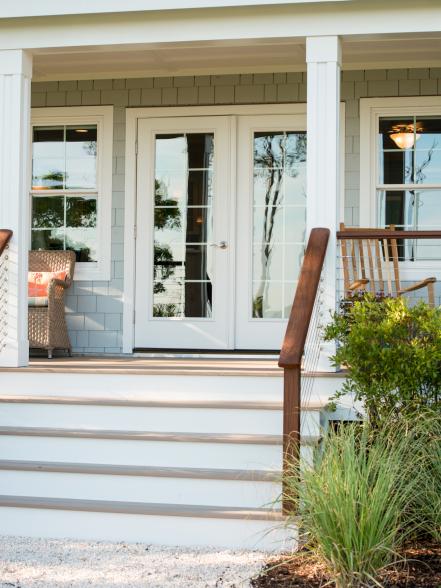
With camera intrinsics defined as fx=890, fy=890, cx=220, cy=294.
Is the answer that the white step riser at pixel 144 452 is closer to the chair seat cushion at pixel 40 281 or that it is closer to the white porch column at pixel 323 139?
the white porch column at pixel 323 139

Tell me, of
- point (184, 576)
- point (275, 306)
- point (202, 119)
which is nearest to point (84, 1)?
point (202, 119)

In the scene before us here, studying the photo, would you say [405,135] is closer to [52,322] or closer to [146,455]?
[52,322]

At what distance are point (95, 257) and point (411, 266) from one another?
8.48ft

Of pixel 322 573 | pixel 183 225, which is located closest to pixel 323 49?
pixel 183 225

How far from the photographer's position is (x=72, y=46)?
18.8ft

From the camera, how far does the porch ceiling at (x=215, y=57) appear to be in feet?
19.0

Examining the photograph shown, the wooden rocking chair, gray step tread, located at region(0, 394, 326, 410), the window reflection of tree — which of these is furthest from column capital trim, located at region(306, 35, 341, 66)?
the window reflection of tree

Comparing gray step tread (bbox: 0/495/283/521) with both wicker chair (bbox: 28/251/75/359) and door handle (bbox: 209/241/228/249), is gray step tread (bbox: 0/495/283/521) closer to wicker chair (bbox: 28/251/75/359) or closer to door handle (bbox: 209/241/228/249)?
wicker chair (bbox: 28/251/75/359)

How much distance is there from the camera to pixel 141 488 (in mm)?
4566

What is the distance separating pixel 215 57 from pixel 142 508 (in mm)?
3476

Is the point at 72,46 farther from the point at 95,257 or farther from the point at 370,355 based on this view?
the point at 370,355

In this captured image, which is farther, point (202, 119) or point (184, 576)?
point (202, 119)

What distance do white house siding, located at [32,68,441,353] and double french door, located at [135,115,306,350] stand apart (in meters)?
0.16

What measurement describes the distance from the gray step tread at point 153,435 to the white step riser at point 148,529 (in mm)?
483
